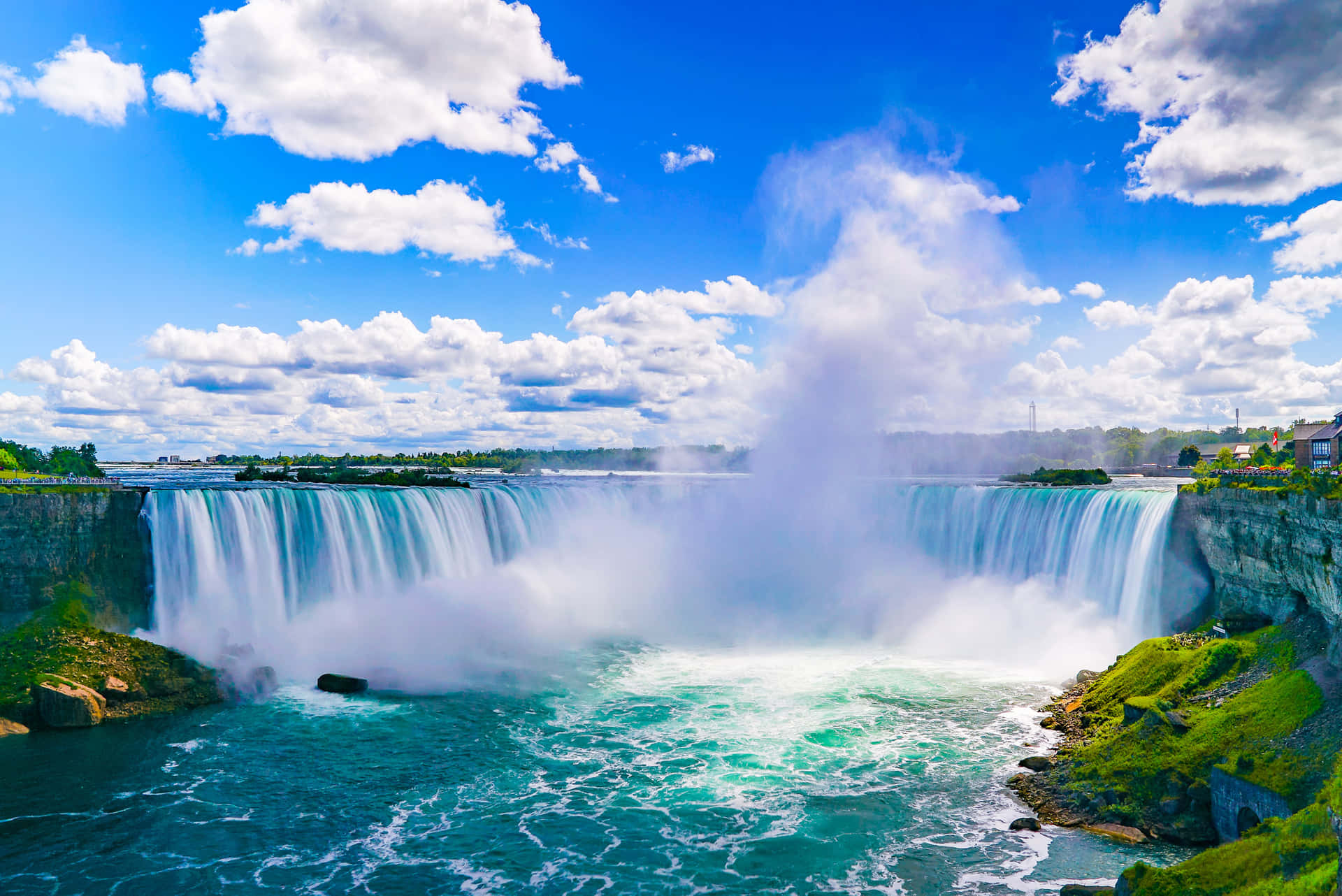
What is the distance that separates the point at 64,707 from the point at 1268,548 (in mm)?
30478

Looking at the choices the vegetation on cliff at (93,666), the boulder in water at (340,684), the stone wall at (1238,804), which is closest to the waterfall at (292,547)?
the vegetation on cliff at (93,666)

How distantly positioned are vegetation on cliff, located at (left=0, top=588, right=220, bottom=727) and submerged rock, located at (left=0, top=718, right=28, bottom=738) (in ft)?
0.55

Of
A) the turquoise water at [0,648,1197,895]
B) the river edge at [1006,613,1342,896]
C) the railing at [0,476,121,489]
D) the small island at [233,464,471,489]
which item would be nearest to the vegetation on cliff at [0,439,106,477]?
the small island at [233,464,471,489]

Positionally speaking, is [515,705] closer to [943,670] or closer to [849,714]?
[849,714]

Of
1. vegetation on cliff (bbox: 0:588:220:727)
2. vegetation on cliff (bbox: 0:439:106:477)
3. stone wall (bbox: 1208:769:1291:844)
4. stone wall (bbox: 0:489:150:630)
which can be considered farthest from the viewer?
vegetation on cliff (bbox: 0:439:106:477)

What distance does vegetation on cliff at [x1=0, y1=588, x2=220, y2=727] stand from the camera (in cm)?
1916

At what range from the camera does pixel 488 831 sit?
530 inches

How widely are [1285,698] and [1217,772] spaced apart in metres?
2.39

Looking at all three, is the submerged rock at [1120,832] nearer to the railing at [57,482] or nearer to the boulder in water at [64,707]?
the boulder in water at [64,707]

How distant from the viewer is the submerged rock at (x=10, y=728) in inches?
705

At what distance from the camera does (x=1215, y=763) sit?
1269 centimetres

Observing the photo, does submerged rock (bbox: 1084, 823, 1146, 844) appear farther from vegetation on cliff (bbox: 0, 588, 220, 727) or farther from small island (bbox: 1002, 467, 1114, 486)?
small island (bbox: 1002, 467, 1114, 486)

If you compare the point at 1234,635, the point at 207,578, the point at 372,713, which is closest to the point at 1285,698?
the point at 1234,635

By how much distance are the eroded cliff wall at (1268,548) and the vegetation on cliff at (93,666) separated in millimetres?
26922
